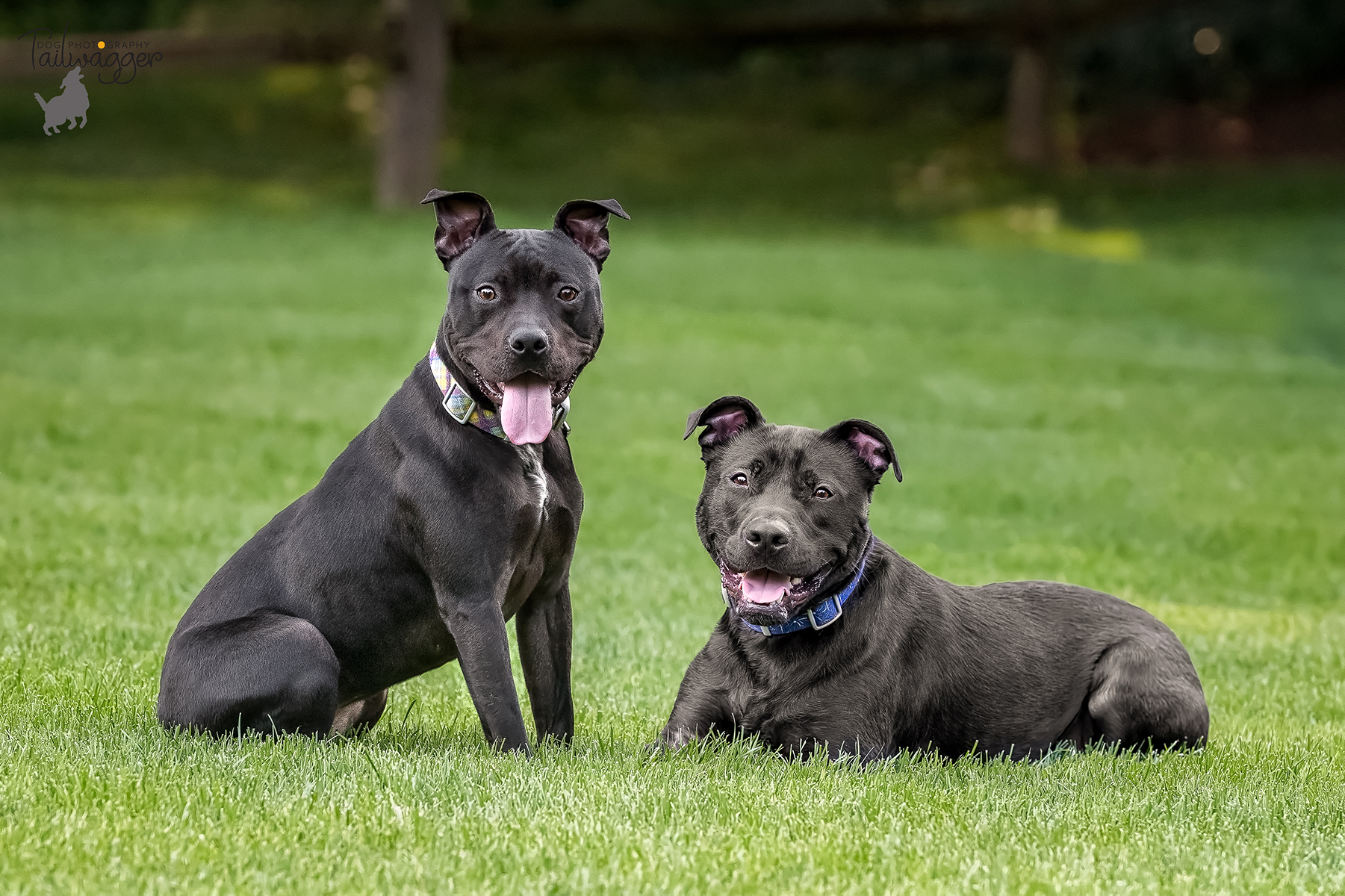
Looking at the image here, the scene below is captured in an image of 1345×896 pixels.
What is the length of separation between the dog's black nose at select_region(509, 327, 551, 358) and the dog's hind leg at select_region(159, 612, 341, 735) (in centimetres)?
122

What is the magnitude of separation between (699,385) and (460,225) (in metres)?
10.3

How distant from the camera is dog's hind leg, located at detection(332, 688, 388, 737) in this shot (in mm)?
6219

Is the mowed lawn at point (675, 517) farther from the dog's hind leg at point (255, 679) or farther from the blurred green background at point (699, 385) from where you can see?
the dog's hind leg at point (255, 679)

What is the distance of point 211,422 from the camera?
14.1 m

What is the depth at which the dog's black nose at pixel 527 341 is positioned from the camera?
5.37m

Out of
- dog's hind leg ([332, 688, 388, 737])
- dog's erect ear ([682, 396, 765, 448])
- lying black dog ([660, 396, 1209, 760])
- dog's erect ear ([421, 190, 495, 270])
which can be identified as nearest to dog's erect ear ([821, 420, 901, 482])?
lying black dog ([660, 396, 1209, 760])

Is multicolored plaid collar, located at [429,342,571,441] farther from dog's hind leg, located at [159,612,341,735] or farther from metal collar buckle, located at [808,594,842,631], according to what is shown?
metal collar buckle, located at [808,594,842,631]

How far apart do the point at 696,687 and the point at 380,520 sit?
130 centimetres

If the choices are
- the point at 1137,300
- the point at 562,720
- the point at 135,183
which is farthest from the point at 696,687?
the point at 135,183

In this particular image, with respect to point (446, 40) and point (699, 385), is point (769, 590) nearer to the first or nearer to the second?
point (699, 385)

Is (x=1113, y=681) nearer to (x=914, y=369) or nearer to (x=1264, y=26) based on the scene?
(x=914, y=369)

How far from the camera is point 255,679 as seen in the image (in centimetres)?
548

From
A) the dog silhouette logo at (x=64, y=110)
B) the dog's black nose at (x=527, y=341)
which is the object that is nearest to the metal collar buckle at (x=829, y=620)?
the dog's black nose at (x=527, y=341)

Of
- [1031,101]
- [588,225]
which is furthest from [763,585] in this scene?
[1031,101]
